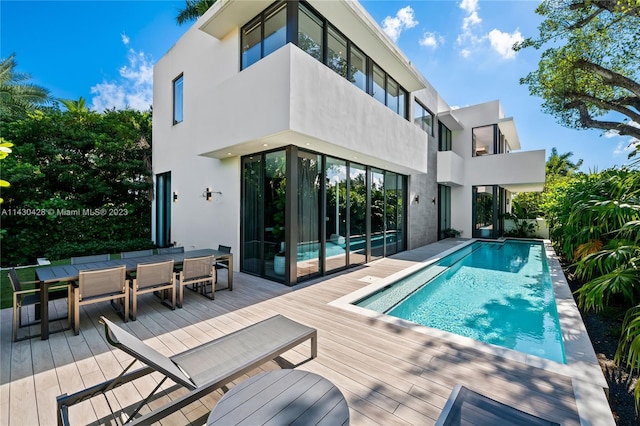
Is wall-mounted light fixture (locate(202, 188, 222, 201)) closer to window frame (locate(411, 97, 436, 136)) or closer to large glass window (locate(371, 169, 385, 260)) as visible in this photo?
large glass window (locate(371, 169, 385, 260))

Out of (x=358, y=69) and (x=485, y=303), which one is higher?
(x=358, y=69)

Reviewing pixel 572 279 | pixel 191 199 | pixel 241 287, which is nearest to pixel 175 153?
pixel 191 199

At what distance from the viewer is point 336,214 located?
26.1 feet

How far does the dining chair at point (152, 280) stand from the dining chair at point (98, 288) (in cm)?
13

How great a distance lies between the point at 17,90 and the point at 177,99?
11.1m

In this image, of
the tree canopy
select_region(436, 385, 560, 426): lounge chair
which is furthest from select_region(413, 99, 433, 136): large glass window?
select_region(436, 385, 560, 426): lounge chair

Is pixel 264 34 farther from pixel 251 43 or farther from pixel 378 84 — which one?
pixel 378 84

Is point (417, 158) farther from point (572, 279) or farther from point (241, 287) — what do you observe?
point (241, 287)

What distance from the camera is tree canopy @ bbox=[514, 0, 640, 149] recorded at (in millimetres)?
9203

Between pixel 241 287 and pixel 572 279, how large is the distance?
8.91 m

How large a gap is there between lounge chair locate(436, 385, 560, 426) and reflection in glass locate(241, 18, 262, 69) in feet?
24.5

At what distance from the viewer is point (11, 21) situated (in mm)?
10172

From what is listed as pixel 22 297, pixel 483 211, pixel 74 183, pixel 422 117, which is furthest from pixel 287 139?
pixel 483 211

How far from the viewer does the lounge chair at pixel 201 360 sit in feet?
7.00
